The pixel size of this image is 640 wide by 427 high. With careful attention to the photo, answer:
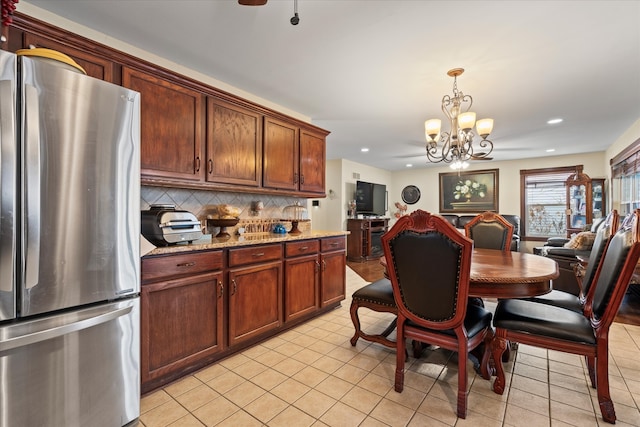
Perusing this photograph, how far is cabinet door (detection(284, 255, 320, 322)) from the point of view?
2.76 meters

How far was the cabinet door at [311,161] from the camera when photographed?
3.42 m

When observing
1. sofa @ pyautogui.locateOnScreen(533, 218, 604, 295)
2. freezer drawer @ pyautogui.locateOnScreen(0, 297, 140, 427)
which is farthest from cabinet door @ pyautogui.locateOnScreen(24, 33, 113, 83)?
sofa @ pyautogui.locateOnScreen(533, 218, 604, 295)

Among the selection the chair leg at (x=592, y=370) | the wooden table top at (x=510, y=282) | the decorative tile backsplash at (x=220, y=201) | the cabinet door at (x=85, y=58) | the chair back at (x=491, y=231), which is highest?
the cabinet door at (x=85, y=58)

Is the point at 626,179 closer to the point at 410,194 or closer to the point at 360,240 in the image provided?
the point at 410,194

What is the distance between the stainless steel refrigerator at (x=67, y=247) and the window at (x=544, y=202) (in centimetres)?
802

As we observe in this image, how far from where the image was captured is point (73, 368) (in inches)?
50.0

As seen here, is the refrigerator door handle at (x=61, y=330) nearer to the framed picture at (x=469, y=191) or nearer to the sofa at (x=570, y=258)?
the sofa at (x=570, y=258)

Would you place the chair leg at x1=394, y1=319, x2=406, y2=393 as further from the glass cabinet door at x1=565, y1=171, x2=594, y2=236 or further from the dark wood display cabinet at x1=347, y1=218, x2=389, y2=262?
the glass cabinet door at x1=565, y1=171, x2=594, y2=236

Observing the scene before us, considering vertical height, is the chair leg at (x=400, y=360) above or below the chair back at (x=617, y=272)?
below

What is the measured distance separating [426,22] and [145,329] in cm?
268

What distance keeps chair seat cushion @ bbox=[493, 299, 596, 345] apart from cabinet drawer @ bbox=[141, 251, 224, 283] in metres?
1.93

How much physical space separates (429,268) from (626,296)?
4281mm

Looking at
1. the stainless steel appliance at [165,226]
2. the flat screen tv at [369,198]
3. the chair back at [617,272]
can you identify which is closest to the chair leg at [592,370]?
the chair back at [617,272]

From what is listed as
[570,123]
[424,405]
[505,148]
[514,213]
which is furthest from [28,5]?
[514,213]
